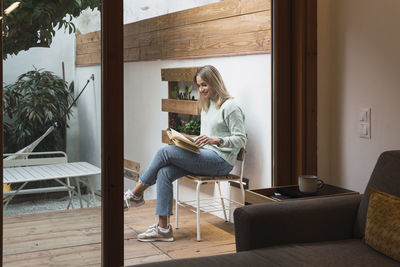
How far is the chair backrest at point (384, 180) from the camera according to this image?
2.40 metres

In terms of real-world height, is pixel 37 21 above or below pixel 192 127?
above

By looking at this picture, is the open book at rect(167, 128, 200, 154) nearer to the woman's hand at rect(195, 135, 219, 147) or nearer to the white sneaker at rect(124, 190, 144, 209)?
the woman's hand at rect(195, 135, 219, 147)

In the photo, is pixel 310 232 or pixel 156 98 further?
pixel 156 98

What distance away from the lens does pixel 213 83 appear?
3.12m

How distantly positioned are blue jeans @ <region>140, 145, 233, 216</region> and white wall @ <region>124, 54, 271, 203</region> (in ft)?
0.20

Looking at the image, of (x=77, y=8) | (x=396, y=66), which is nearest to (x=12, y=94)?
(x=77, y=8)

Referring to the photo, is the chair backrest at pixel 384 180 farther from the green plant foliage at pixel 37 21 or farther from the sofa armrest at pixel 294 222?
the green plant foliage at pixel 37 21

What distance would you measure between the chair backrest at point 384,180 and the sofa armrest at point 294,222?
7 cm

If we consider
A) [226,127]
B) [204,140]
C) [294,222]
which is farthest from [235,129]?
[294,222]

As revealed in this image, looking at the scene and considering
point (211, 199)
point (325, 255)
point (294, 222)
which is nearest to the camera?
point (325, 255)

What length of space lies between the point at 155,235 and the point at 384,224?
4.33 feet

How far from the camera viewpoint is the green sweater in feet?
10.1

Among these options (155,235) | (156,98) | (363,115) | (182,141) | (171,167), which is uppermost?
(156,98)

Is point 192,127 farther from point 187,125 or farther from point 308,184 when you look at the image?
point 308,184
